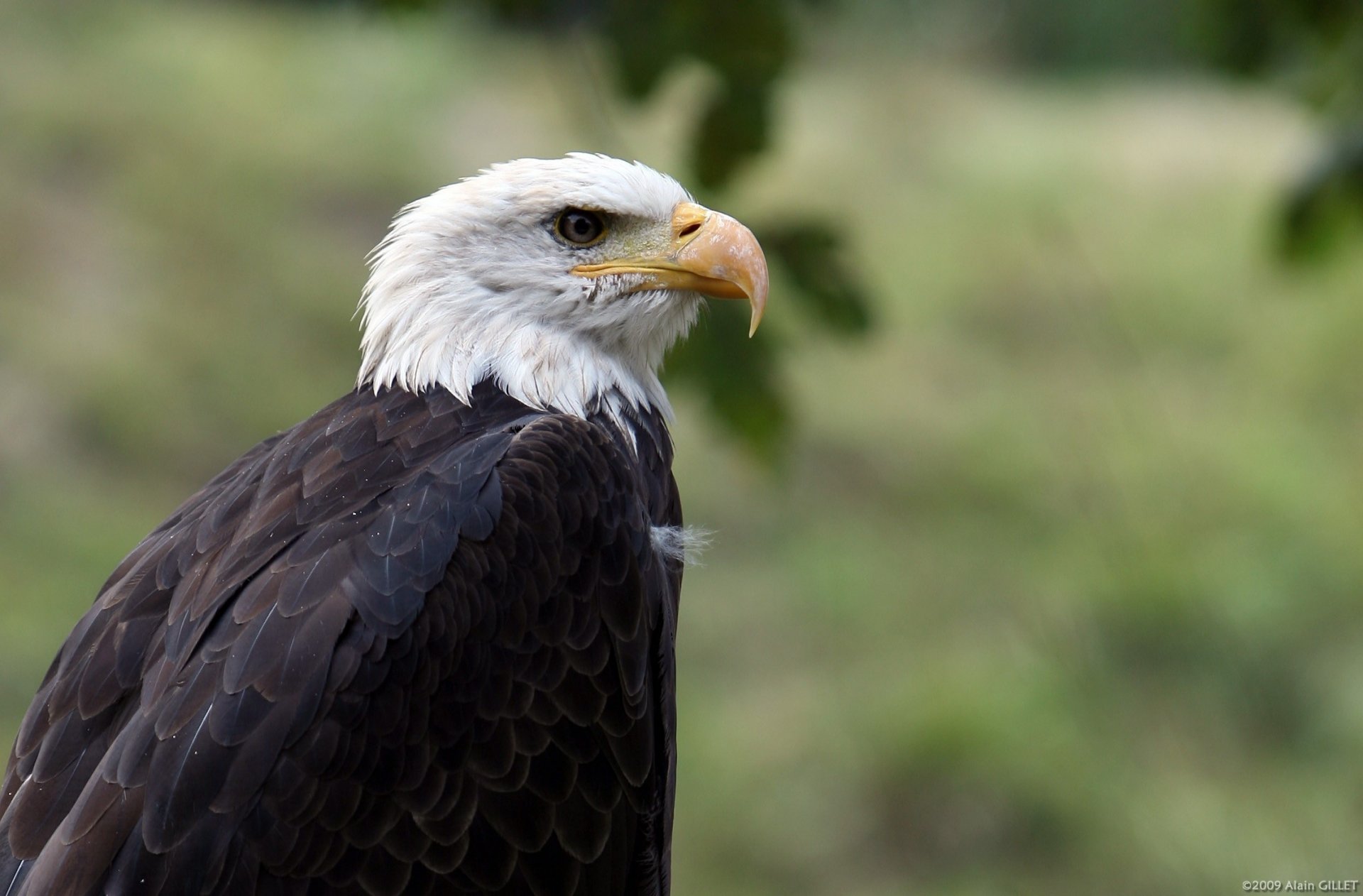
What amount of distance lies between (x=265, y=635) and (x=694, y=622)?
5246 mm

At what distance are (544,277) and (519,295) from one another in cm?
8

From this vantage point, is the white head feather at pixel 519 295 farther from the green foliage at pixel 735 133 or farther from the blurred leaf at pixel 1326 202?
the blurred leaf at pixel 1326 202

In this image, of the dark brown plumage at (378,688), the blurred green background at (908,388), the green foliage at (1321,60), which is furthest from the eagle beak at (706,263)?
the green foliage at (1321,60)

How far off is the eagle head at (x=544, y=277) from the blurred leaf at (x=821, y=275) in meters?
0.18

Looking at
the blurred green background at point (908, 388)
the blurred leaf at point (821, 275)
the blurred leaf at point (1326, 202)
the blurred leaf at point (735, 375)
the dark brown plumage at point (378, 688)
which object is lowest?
the dark brown plumage at point (378, 688)

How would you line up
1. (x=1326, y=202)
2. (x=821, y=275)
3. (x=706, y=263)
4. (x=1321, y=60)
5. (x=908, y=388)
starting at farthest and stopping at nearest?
(x=908, y=388), (x=1321, y=60), (x=1326, y=202), (x=821, y=275), (x=706, y=263)

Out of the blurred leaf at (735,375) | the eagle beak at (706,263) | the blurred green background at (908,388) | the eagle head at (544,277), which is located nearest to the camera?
the eagle beak at (706,263)

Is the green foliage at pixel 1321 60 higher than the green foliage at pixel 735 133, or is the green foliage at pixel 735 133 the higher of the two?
the green foliage at pixel 1321 60

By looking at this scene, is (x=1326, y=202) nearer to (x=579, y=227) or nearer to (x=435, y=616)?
(x=579, y=227)

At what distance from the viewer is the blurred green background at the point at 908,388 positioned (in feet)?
19.8

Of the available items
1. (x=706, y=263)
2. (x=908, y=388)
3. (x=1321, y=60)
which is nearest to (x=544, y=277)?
(x=706, y=263)

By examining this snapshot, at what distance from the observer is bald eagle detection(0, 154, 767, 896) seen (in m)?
2.77

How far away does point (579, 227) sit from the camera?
3549 millimetres

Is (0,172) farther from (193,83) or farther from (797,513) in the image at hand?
(797,513)
